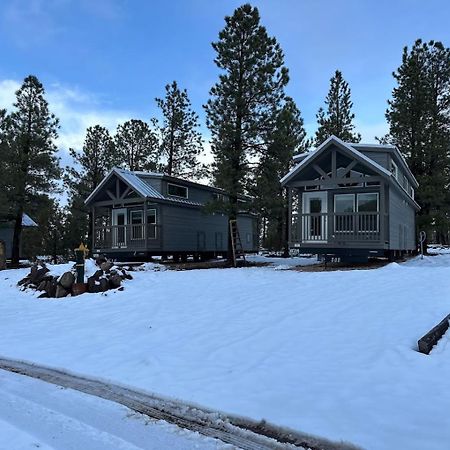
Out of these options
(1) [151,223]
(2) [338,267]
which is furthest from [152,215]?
(2) [338,267]

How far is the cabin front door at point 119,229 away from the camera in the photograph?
2355 centimetres

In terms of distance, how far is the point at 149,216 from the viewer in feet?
79.5

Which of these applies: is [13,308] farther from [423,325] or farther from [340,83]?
[340,83]

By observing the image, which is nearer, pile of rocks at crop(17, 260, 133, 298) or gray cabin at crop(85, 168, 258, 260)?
pile of rocks at crop(17, 260, 133, 298)

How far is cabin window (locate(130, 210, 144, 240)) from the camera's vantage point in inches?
904

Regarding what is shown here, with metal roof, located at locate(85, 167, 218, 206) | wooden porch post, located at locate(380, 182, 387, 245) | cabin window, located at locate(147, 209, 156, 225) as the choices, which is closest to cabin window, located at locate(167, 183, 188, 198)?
metal roof, located at locate(85, 167, 218, 206)

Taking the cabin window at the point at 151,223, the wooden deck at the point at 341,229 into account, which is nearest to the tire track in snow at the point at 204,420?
the wooden deck at the point at 341,229

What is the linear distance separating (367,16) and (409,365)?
1156 cm

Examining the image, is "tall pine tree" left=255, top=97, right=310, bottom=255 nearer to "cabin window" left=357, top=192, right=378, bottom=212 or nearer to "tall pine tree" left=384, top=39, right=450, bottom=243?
"cabin window" left=357, top=192, right=378, bottom=212

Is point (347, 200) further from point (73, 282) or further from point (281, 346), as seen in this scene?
point (281, 346)

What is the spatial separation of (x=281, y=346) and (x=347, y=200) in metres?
12.8

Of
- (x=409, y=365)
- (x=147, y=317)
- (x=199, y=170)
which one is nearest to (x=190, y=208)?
(x=199, y=170)

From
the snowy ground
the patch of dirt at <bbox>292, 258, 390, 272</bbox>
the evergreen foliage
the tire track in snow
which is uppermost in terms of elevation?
the evergreen foliage

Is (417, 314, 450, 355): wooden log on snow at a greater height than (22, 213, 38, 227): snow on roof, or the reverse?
(22, 213, 38, 227): snow on roof
